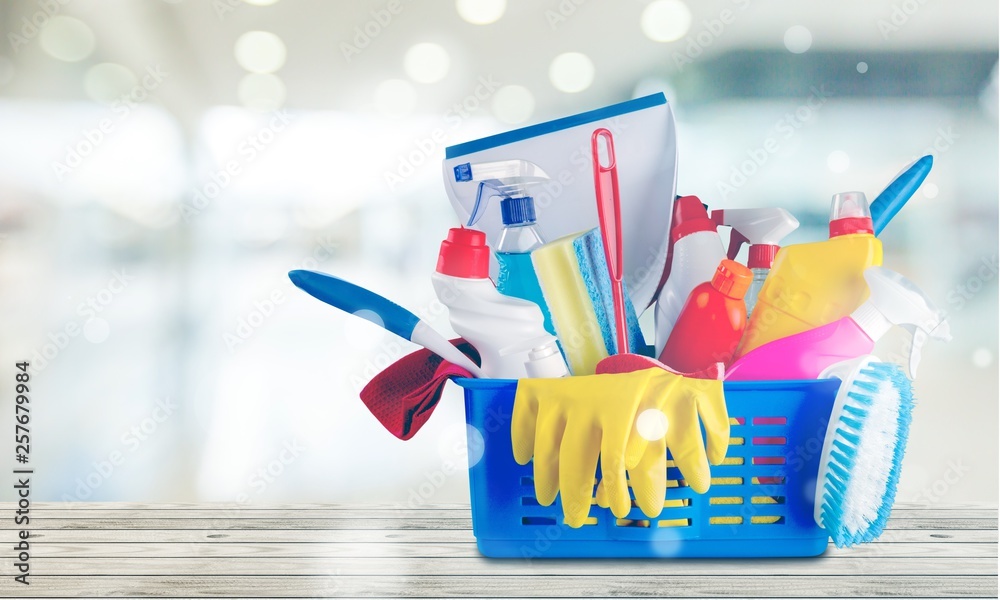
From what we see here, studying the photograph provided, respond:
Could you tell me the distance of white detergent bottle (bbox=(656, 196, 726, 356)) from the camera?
65cm

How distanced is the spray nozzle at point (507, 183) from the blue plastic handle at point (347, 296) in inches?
5.1

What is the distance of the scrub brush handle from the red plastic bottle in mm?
52

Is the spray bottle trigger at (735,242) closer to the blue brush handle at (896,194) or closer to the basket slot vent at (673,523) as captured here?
the blue brush handle at (896,194)

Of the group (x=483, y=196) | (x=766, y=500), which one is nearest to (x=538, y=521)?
(x=766, y=500)

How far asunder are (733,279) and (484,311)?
20 centimetres

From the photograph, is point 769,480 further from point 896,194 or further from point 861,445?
point 896,194

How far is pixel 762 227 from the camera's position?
2.18ft

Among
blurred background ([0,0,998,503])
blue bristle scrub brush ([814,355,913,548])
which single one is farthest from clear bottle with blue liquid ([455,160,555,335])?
blurred background ([0,0,998,503])

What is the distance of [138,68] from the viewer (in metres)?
1.65

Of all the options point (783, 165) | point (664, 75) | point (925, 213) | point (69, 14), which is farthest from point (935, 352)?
point (69, 14)

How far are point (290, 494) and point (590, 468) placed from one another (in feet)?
4.17


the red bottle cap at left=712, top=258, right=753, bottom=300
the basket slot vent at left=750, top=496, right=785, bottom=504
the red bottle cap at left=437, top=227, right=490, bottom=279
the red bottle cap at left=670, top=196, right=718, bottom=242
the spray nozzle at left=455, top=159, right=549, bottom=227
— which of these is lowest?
the basket slot vent at left=750, top=496, right=785, bottom=504

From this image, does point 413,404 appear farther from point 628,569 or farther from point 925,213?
point 925,213

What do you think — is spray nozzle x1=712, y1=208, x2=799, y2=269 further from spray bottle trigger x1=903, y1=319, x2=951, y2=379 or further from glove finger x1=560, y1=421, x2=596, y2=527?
glove finger x1=560, y1=421, x2=596, y2=527
